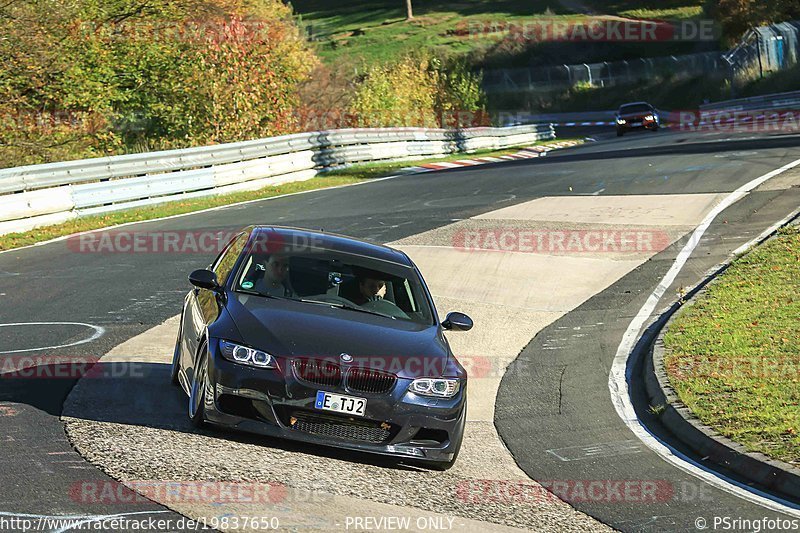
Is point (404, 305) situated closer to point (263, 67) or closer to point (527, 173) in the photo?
point (527, 173)

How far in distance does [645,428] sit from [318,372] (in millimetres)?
3442

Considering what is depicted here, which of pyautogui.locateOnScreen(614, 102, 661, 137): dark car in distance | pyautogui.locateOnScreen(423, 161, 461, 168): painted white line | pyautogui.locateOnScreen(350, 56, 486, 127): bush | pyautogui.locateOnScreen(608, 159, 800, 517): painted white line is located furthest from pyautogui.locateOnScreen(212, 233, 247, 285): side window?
pyautogui.locateOnScreen(614, 102, 661, 137): dark car in distance

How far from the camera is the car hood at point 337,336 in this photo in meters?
7.84

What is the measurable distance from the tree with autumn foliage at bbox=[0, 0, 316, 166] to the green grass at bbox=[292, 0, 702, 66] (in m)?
52.4

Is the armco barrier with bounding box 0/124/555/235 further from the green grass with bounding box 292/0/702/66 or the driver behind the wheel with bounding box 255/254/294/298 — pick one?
the green grass with bounding box 292/0/702/66

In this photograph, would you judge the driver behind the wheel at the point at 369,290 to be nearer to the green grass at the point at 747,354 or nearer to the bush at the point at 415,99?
the green grass at the point at 747,354

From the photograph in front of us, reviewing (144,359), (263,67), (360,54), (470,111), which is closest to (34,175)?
(144,359)

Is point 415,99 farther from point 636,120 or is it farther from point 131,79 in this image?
point 131,79

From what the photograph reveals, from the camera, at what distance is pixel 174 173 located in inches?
972

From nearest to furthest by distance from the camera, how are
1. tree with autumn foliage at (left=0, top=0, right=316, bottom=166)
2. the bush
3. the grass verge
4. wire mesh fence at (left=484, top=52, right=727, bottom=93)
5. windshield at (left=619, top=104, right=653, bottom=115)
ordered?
the grass verge → tree with autumn foliage at (left=0, top=0, right=316, bottom=166) → the bush → windshield at (left=619, top=104, right=653, bottom=115) → wire mesh fence at (left=484, top=52, right=727, bottom=93)

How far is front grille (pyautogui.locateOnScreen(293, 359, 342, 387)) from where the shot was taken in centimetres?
768

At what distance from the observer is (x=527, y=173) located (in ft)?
96.9

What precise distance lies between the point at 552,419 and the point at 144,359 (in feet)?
12.9

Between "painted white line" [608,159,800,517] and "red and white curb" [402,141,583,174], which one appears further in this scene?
"red and white curb" [402,141,583,174]
